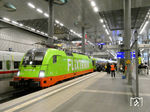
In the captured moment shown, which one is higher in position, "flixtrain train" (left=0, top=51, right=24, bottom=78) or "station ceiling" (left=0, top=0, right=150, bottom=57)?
"station ceiling" (left=0, top=0, right=150, bottom=57)

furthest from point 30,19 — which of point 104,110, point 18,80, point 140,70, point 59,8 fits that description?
point 104,110

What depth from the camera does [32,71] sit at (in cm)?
803

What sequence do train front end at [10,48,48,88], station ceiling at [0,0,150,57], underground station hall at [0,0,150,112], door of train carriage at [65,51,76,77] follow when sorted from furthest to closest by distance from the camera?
station ceiling at [0,0,150,57]
door of train carriage at [65,51,76,77]
train front end at [10,48,48,88]
underground station hall at [0,0,150,112]

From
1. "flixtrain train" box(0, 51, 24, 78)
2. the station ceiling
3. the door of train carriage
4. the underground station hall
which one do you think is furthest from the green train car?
the station ceiling

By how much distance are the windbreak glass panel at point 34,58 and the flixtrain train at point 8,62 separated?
10.1 feet

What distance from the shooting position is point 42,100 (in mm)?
5348

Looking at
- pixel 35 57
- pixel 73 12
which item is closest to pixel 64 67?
pixel 35 57

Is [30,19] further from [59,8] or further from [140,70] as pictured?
[140,70]

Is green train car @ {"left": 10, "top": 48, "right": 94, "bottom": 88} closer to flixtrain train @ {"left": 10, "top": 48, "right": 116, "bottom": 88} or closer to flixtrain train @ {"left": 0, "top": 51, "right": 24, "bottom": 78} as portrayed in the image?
flixtrain train @ {"left": 10, "top": 48, "right": 116, "bottom": 88}

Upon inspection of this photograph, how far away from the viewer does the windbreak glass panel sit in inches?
327

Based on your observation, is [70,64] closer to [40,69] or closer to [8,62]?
[40,69]

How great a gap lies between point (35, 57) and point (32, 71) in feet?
3.30

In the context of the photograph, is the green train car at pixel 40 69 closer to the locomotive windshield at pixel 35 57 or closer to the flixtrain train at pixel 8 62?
the locomotive windshield at pixel 35 57

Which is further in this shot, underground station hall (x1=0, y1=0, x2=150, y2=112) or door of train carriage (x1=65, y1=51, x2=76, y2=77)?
door of train carriage (x1=65, y1=51, x2=76, y2=77)
